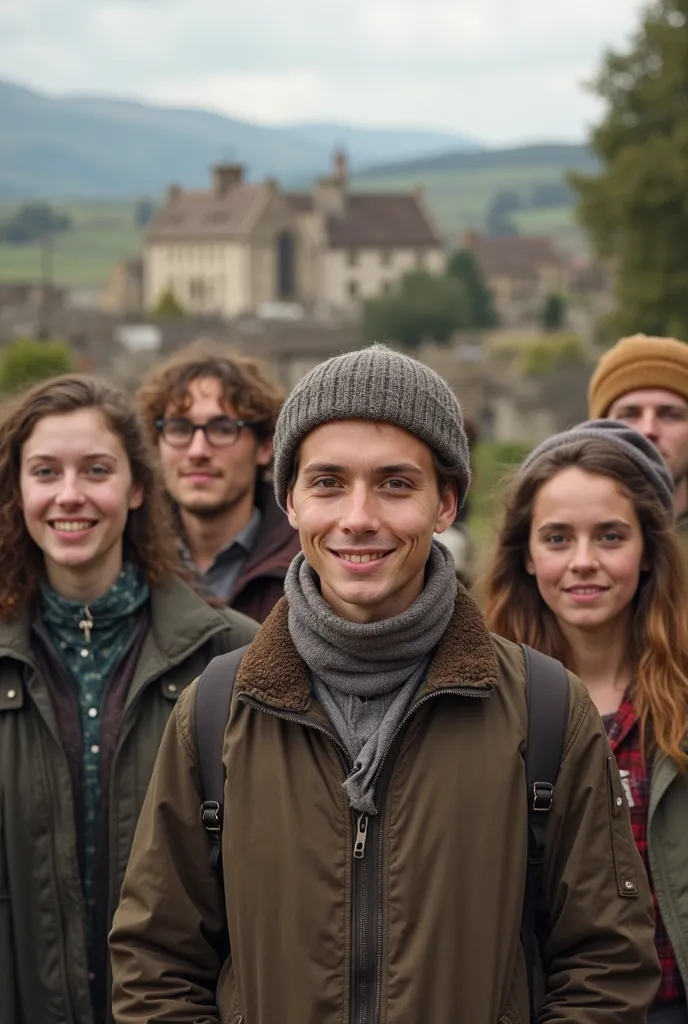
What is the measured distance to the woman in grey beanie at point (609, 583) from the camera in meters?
3.61

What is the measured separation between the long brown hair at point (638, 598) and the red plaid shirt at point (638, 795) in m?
0.04

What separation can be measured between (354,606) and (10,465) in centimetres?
139

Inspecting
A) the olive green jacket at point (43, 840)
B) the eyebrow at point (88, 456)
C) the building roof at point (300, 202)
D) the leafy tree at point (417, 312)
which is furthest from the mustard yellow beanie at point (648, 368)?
the building roof at point (300, 202)

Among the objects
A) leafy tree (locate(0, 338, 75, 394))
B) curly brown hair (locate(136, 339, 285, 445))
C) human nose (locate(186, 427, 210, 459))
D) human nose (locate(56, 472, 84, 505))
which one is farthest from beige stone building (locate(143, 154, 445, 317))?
human nose (locate(56, 472, 84, 505))

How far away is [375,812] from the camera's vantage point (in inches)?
110

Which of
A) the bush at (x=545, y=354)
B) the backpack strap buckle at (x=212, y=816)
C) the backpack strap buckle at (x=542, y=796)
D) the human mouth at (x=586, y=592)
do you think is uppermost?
the bush at (x=545, y=354)

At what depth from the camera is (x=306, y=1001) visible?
2746 mm

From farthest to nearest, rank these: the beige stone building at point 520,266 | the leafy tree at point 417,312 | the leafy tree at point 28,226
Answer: the leafy tree at point 28,226
the beige stone building at point 520,266
the leafy tree at point 417,312

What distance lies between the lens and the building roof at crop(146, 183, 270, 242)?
369 feet

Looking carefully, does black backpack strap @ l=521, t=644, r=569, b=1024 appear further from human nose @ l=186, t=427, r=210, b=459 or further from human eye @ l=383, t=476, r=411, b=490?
human nose @ l=186, t=427, r=210, b=459

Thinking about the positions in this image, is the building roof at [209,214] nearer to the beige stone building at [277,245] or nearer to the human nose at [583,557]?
the beige stone building at [277,245]

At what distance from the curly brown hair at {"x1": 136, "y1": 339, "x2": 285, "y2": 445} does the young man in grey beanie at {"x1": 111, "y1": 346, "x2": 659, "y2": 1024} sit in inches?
80.6

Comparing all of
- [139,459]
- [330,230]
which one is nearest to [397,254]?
[330,230]

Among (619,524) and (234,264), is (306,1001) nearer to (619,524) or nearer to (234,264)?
Answer: (619,524)
